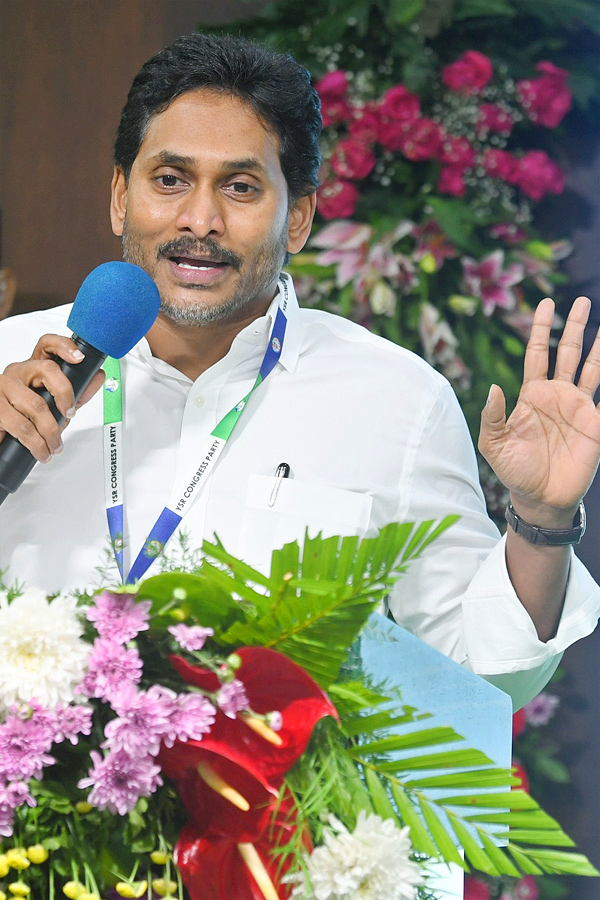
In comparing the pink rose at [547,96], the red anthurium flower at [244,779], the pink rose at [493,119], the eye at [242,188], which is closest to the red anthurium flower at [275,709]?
the red anthurium flower at [244,779]

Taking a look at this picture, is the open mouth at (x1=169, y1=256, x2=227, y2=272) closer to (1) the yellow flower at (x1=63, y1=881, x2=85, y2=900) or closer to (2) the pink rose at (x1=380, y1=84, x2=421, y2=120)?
(1) the yellow flower at (x1=63, y1=881, x2=85, y2=900)

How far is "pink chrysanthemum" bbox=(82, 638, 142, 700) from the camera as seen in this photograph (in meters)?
0.65

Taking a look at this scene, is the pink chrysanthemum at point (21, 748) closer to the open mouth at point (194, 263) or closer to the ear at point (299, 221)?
the open mouth at point (194, 263)

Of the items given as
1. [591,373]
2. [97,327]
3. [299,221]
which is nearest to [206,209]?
[299,221]

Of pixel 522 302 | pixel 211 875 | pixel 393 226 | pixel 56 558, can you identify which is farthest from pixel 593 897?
pixel 211 875

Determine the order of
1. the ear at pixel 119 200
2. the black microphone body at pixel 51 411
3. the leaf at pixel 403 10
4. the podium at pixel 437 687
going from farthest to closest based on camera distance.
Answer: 1. the leaf at pixel 403 10
2. the ear at pixel 119 200
3. the black microphone body at pixel 51 411
4. the podium at pixel 437 687

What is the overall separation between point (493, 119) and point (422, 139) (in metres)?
Result: 0.19

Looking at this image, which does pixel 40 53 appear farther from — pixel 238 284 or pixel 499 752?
pixel 499 752

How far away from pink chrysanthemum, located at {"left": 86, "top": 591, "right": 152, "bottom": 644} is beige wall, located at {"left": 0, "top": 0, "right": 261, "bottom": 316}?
7.84ft

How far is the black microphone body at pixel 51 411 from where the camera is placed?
1060mm

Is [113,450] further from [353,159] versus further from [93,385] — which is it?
[353,159]

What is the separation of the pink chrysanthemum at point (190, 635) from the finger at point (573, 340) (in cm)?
88

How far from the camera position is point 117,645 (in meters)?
0.66

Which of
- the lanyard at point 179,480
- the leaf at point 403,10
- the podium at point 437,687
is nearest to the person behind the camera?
the podium at point 437,687
